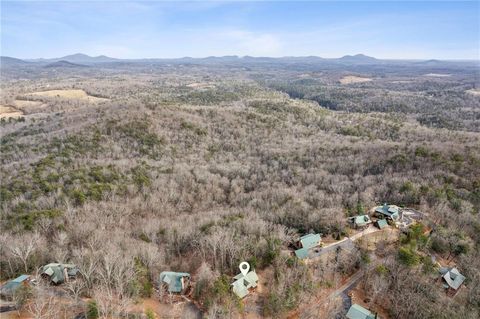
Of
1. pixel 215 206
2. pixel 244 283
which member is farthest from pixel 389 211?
pixel 215 206

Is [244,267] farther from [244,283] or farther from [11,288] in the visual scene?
[11,288]

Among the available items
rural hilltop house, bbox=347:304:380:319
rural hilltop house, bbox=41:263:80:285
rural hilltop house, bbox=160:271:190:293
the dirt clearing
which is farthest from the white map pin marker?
the dirt clearing

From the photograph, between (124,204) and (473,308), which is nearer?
(473,308)

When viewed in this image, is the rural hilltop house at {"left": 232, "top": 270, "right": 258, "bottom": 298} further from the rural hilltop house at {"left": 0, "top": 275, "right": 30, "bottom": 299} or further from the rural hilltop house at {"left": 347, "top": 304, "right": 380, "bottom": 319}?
the rural hilltop house at {"left": 0, "top": 275, "right": 30, "bottom": 299}

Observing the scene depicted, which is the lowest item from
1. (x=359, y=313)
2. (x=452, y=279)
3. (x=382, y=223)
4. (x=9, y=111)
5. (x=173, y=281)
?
(x=452, y=279)

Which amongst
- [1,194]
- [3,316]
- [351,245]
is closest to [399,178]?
[351,245]

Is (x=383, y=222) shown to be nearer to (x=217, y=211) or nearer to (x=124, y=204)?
(x=217, y=211)
